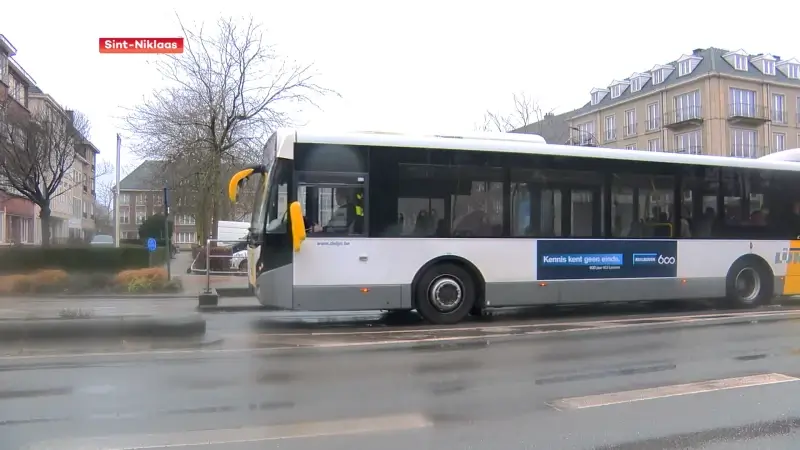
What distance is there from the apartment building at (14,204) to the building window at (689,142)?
4392cm

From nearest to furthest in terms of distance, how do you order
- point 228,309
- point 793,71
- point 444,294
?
1. point 444,294
2. point 228,309
3. point 793,71

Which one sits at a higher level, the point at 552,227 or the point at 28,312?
the point at 552,227

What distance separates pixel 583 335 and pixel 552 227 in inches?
97.0

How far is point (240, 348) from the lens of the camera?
8.90 meters

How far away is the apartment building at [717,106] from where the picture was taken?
4488 cm

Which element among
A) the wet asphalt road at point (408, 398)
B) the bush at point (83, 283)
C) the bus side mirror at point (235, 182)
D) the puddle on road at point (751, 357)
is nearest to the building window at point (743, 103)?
the bush at point (83, 283)

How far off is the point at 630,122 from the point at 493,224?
4531 centimetres

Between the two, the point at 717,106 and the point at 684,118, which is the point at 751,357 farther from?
the point at 684,118

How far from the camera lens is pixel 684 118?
1837 inches

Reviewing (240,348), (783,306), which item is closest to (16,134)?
(240,348)

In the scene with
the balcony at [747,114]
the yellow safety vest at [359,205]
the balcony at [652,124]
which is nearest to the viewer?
the yellow safety vest at [359,205]

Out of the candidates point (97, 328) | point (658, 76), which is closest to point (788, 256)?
point (97, 328)

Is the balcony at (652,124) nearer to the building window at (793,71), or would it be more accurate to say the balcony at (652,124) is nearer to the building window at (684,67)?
the building window at (684,67)

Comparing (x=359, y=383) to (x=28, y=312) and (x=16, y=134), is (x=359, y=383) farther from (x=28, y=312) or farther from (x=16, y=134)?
(x=16, y=134)
